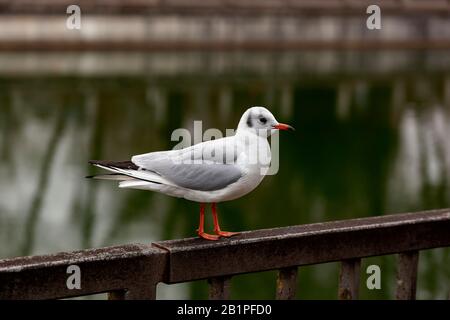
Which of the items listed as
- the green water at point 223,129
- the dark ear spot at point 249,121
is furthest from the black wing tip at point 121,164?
the green water at point 223,129

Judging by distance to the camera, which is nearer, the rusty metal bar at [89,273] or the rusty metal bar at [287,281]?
the rusty metal bar at [89,273]

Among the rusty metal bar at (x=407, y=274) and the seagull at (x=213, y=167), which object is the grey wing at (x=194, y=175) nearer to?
the seagull at (x=213, y=167)

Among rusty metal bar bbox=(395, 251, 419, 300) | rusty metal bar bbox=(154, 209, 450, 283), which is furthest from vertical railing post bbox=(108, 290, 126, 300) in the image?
rusty metal bar bbox=(395, 251, 419, 300)

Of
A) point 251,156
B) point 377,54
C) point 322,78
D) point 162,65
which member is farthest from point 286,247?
point 377,54

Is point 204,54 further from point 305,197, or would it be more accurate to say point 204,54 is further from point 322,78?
point 305,197

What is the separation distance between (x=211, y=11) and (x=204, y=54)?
88.2 inches

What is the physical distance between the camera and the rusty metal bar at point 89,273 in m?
1.75

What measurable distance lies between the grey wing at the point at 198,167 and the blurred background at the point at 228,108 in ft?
17.6

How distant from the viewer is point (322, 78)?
26.7 meters

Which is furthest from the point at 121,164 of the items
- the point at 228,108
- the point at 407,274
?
the point at 228,108

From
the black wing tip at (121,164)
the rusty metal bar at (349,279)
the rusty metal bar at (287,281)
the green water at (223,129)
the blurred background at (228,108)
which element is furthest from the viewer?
the blurred background at (228,108)

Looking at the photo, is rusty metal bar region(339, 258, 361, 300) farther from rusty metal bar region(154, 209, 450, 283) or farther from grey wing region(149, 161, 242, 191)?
grey wing region(149, 161, 242, 191)

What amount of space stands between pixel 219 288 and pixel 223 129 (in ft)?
52.2

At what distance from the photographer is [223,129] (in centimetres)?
1792
